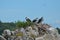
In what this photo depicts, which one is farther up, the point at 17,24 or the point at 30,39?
the point at 17,24

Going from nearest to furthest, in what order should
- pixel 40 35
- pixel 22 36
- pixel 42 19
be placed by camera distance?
pixel 22 36
pixel 40 35
pixel 42 19

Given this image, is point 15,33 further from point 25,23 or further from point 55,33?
point 55,33

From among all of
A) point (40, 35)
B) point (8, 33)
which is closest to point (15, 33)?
point (8, 33)

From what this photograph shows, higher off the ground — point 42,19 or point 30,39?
point 42,19

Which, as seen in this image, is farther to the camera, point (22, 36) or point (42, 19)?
point (42, 19)

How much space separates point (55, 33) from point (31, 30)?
1.57 meters

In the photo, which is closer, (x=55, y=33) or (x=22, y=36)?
(x=22, y=36)

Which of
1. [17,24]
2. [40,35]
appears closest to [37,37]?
[40,35]

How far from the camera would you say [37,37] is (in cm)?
1720

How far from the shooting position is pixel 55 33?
58.7 feet

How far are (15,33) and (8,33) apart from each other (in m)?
0.42

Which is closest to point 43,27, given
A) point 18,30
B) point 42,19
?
point 42,19

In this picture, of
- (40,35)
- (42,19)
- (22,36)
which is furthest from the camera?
(42,19)

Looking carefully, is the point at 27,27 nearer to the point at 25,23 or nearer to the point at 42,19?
the point at 25,23
